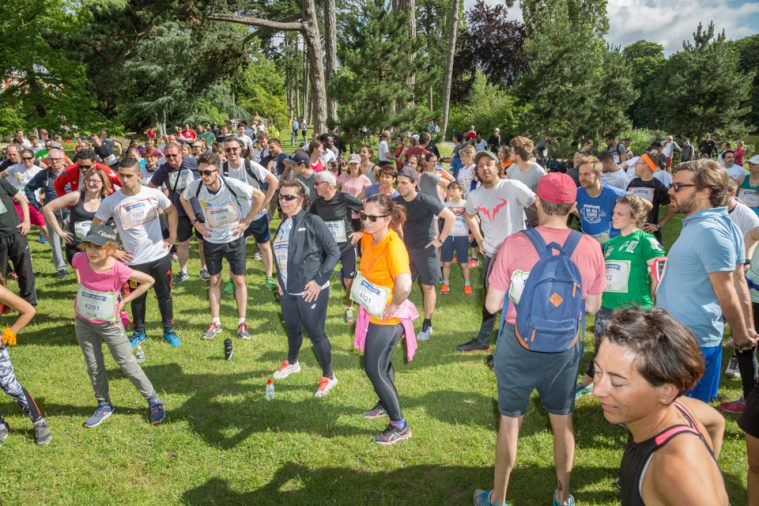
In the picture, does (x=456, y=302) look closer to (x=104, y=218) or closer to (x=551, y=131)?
(x=104, y=218)

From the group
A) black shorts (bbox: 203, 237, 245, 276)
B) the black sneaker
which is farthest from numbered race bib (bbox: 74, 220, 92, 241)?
the black sneaker

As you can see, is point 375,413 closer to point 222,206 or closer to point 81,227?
point 222,206

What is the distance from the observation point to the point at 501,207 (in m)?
5.48

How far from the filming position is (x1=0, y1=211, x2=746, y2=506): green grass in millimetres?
3791

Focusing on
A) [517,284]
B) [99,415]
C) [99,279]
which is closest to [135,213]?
[99,279]

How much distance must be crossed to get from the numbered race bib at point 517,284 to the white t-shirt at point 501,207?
2.38 meters

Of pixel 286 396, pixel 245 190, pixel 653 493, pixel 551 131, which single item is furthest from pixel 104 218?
pixel 551 131

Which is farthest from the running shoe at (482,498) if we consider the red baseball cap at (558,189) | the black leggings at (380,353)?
the red baseball cap at (558,189)

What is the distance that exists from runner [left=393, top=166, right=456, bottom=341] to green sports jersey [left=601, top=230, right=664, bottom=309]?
6.77ft

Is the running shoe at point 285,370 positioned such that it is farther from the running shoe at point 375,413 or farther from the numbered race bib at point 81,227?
the numbered race bib at point 81,227

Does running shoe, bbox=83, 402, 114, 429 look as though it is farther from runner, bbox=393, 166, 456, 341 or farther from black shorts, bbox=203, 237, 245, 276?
runner, bbox=393, 166, 456, 341

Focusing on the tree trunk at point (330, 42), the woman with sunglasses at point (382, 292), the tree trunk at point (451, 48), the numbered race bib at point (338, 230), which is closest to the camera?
the woman with sunglasses at point (382, 292)

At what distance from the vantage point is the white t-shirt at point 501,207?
538 centimetres

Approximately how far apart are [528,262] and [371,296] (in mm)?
1458
